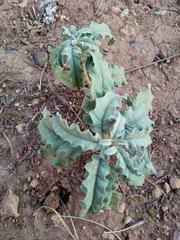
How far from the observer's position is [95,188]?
1.99m

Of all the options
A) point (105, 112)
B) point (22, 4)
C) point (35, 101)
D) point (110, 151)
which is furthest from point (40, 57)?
point (110, 151)

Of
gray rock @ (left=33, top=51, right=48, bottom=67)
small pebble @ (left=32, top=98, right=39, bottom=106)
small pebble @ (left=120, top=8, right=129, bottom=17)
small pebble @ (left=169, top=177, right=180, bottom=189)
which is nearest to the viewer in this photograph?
small pebble @ (left=169, top=177, right=180, bottom=189)

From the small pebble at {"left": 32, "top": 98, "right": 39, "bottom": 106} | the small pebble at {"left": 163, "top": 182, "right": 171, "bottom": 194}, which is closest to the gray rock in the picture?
the small pebble at {"left": 32, "top": 98, "right": 39, "bottom": 106}

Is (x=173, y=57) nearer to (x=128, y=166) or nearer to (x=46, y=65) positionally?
(x=46, y=65)

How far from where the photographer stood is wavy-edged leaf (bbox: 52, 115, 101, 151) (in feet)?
6.48

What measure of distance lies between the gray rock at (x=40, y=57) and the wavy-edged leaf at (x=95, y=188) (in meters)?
1.48

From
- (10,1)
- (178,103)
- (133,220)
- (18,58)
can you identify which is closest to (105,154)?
(133,220)

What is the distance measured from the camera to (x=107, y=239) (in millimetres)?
2418

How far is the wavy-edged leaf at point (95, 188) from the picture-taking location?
1.93m

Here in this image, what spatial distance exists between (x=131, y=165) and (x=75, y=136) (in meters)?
0.41

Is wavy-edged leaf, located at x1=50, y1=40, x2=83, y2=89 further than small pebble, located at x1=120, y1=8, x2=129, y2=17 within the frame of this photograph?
No

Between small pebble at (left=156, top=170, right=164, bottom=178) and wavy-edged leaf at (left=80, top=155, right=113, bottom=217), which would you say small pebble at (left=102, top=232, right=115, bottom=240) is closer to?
wavy-edged leaf at (left=80, top=155, right=113, bottom=217)

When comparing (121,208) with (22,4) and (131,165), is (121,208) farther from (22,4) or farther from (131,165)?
(22,4)

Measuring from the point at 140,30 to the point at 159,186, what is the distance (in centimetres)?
180
